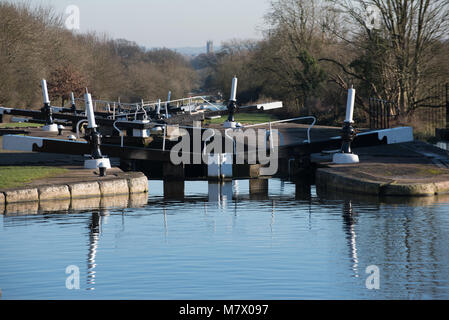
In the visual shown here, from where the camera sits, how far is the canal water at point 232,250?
8281mm

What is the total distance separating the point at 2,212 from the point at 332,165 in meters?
7.72

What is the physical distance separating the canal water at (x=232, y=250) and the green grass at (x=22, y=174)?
166 centimetres

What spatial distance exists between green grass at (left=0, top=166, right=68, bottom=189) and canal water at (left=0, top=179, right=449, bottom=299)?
5.46 feet

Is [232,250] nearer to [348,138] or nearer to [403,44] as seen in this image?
[348,138]

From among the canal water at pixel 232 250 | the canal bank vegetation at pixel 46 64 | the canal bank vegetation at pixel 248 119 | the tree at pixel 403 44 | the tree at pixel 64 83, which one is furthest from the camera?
the tree at pixel 64 83

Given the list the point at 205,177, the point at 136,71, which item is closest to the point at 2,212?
the point at 205,177

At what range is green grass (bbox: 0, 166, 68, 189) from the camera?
602 inches

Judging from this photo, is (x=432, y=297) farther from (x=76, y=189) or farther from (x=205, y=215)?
(x=76, y=189)

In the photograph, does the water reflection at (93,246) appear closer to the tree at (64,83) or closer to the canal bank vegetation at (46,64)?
the canal bank vegetation at (46,64)

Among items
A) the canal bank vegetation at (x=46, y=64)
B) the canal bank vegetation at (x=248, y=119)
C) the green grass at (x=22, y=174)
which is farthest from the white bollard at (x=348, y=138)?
the canal bank vegetation at (x=46, y=64)

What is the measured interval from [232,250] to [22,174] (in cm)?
761

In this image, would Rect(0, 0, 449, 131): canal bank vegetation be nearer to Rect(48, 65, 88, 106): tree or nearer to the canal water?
Rect(48, 65, 88, 106): tree

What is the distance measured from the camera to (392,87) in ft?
105

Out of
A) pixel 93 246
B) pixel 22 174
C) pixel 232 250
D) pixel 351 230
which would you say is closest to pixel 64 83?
pixel 22 174
